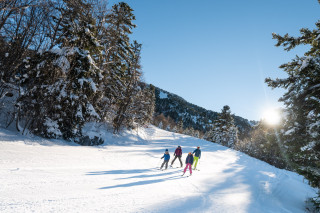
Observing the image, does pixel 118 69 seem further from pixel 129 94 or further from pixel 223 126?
pixel 223 126

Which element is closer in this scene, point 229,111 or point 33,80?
point 33,80

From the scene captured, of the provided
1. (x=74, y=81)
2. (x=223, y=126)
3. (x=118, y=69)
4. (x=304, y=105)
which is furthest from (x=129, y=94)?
(x=223, y=126)

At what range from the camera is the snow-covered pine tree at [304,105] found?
24.1ft

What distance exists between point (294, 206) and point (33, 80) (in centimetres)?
1776

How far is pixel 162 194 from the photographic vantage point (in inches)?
253

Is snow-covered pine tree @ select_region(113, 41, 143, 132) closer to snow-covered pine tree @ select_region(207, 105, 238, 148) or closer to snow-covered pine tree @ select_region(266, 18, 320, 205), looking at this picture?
snow-covered pine tree @ select_region(266, 18, 320, 205)

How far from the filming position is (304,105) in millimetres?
8281

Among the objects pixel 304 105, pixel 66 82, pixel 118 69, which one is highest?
pixel 118 69

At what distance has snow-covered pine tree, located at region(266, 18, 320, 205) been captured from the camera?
7.34 metres

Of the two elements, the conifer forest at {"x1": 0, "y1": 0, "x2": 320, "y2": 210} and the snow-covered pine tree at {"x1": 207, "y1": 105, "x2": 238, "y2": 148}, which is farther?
the snow-covered pine tree at {"x1": 207, "y1": 105, "x2": 238, "y2": 148}

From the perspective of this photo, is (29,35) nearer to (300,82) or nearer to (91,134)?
(91,134)

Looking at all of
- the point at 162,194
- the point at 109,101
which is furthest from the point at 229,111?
the point at 162,194

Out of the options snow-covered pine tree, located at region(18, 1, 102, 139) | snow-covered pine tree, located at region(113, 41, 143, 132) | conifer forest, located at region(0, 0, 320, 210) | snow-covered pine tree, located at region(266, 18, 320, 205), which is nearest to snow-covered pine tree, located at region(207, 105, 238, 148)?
snow-covered pine tree, located at region(113, 41, 143, 132)

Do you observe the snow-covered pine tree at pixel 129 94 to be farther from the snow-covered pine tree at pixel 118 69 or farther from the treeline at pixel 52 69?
the treeline at pixel 52 69
